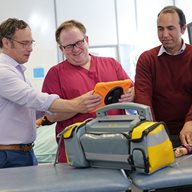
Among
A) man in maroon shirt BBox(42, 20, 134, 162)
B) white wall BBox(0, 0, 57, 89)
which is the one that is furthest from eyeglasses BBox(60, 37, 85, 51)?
white wall BBox(0, 0, 57, 89)

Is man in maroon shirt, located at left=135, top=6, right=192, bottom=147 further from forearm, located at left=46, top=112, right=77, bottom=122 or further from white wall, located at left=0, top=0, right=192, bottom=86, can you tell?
white wall, located at left=0, top=0, right=192, bottom=86

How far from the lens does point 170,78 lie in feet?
5.47

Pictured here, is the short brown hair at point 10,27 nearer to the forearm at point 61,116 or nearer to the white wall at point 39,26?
the forearm at point 61,116

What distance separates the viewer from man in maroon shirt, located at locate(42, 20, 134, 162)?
170cm

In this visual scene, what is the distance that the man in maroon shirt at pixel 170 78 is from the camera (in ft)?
5.44

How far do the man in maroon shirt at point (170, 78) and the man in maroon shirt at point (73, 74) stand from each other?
0.19m

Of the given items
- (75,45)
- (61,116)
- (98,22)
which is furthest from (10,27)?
(98,22)

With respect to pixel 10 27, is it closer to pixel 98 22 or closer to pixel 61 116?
pixel 61 116

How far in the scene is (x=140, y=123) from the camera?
45.6 inches

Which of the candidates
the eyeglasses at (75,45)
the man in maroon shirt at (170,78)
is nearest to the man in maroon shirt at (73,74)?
the eyeglasses at (75,45)

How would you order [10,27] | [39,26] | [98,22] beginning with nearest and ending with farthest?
[10,27] < [39,26] < [98,22]

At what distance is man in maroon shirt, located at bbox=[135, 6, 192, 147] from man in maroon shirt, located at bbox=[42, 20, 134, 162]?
0.64 ft

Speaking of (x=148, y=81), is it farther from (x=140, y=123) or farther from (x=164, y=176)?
(x=164, y=176)

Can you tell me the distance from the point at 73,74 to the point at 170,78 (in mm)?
492
